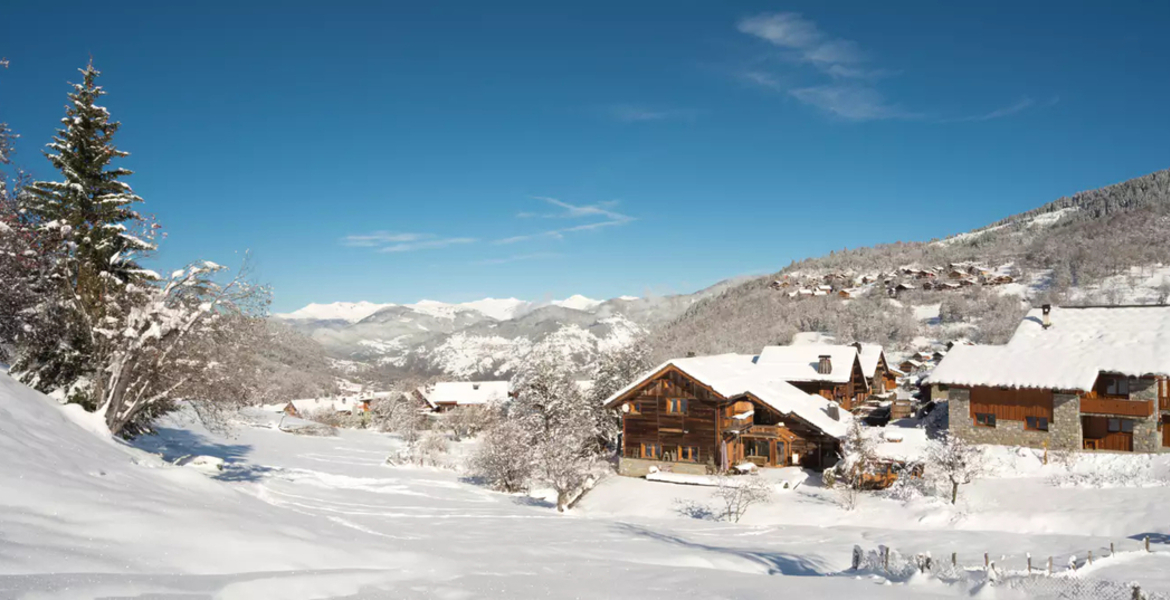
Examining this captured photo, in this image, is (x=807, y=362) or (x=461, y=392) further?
(x=461, y=392)

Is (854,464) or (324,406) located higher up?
(854,464)

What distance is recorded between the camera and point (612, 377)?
54.2 metres

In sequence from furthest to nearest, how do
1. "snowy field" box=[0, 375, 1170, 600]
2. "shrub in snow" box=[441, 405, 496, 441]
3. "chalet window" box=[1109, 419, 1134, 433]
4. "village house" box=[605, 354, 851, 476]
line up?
1. "shrub in snow" box=[441, 405, 496, 441]
2. "village house" box=[605, 354, 851, 476]
3. "chalet window" box=[1109, 419, 1134, 433]
4. "snowy field" box=[0, 375, 1170, 600]

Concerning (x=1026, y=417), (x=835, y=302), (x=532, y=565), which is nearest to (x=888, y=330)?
(x=835, y=302)

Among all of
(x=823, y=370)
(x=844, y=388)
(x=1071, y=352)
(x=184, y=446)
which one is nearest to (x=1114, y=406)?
(x=1071, y=352)

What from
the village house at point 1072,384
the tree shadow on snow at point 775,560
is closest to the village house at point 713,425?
the village house at point 1072,384

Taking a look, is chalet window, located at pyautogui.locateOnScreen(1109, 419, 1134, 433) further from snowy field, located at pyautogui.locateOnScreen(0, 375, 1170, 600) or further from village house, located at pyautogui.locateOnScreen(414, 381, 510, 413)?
village house, located at pyautogui.locateOnScreen(414, 381, 510, 413)

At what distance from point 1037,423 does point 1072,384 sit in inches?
125

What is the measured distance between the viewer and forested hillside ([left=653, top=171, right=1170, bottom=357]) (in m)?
108

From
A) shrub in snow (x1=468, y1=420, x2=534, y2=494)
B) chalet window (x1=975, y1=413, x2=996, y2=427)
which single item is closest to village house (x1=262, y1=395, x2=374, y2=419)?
shrub in snow (x1=468, y1=420, x2=534, y2=494)

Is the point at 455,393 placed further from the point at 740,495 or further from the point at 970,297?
the point at 970,297

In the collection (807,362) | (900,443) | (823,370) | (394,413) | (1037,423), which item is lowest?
(394,413)

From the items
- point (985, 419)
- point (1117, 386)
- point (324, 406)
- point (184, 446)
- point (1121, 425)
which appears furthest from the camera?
point (324, 406)

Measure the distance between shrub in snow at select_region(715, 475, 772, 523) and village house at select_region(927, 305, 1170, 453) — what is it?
1486 cm
